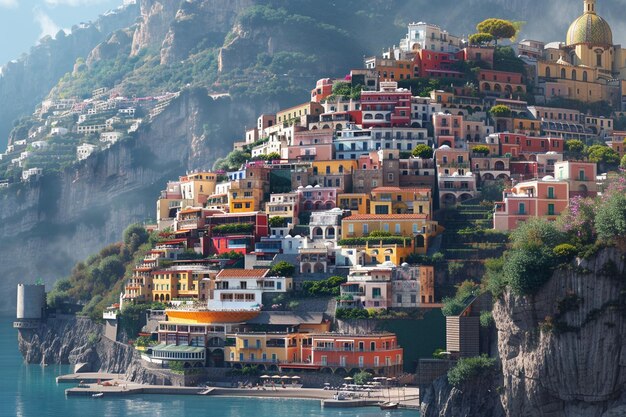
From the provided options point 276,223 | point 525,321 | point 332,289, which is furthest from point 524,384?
point 276,223

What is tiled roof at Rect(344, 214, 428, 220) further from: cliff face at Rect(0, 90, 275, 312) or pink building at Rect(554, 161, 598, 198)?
cliff face at Rect(0, 90, 275, 312)

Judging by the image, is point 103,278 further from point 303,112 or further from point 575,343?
point 575,343

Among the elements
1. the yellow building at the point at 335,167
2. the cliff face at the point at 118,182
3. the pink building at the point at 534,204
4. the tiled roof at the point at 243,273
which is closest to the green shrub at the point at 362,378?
the tiled roof at the point at 243,273

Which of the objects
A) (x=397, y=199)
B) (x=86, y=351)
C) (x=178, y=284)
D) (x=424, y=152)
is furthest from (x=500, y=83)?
(x=86, y=351)

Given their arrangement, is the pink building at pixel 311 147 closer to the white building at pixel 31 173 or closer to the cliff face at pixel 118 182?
the cliff face at pixel 118 182

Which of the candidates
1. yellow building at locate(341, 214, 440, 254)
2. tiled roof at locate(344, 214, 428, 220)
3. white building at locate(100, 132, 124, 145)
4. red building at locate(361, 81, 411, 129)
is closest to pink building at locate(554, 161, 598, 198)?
yellow building at locate(341, 214, 440, 254)

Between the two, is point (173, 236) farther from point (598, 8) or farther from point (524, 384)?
point (598, 8)

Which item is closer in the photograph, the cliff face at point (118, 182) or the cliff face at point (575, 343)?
the cliff face at point (575, 343)

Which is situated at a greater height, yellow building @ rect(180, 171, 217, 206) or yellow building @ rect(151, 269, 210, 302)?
yellow building @ rect(180, 171, 217, 206)
